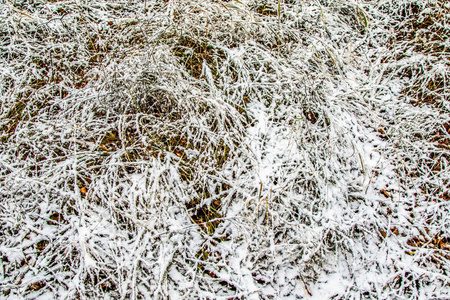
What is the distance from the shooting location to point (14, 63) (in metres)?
1.69

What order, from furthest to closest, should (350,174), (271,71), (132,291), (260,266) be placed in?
(271,71)
(350,174)
(260,266)
(132,291)

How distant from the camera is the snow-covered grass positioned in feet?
3.82

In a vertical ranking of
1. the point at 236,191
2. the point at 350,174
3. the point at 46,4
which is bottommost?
the point at 236,191

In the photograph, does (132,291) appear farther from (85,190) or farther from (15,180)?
(15,180)

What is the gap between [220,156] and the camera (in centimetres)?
140

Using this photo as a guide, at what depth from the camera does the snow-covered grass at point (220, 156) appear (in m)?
1.16

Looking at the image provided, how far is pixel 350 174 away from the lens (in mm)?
1412

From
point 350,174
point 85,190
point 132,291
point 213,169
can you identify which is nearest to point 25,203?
point 85,190

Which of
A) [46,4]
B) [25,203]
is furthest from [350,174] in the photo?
[46,4]

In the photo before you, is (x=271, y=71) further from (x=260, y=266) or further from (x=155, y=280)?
(x=155, y=280)

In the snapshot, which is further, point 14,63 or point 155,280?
point 14,63

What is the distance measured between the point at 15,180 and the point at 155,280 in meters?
0.85

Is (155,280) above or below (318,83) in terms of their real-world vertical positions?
below

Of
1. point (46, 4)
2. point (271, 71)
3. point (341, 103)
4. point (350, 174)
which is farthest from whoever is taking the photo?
point (46, 4)
